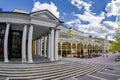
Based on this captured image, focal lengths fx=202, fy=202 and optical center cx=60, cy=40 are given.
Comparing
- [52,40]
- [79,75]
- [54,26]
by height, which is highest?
[54,26]

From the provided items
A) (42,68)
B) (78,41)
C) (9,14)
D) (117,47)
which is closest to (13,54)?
(9,14)

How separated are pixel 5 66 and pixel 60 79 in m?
5.80

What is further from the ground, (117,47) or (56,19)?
(56,19)

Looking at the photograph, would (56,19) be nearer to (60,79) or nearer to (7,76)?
(60,79)

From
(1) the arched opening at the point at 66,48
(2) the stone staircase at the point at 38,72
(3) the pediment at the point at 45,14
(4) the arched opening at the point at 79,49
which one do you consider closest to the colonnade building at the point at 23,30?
(3) the pediment at the point at 45,14

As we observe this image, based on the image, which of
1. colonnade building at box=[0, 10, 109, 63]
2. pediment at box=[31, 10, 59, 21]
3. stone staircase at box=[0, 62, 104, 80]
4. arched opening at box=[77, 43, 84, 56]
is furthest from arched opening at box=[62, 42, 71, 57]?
stone staircase at box=[0, 62, 104, 80]

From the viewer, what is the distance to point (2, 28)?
84.8 feet

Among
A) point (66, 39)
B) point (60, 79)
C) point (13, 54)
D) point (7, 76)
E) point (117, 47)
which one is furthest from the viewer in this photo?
point (66, 39)

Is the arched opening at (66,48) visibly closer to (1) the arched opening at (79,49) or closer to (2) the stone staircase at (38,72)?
(1) the arched opening at (79,49)

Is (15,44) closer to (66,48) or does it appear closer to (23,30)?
(23,30)

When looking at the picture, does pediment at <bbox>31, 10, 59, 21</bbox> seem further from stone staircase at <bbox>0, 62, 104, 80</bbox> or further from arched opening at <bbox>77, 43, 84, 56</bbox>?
arched opening at <bbox>77, 43, 84, 56</bbox>

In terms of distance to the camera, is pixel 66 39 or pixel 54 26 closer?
pixel 54 26

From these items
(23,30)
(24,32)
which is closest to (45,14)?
(23,30)

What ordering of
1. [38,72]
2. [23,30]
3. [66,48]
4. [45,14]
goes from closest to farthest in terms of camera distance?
[38,72]
[23,30]
[45,14]
[66,48]
